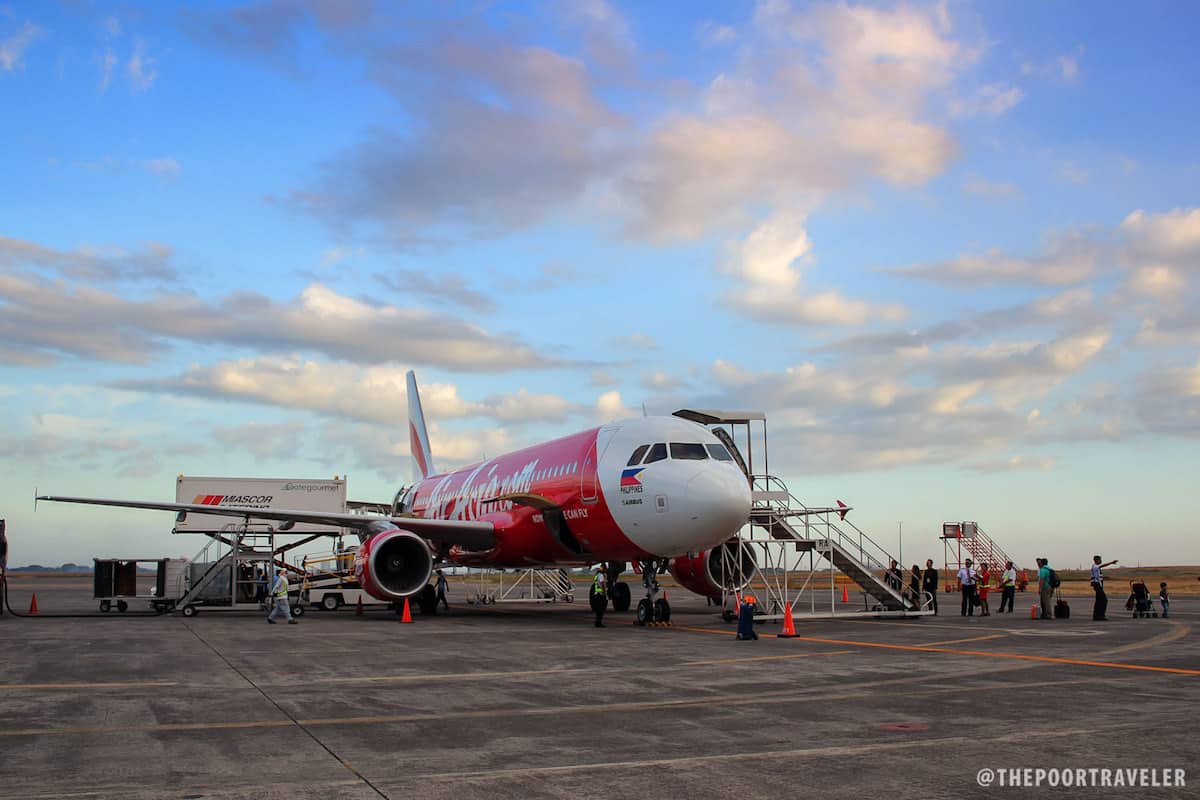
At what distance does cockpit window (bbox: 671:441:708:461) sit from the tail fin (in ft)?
79.6

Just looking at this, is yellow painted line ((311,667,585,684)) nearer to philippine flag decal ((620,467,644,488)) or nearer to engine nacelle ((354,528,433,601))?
philippine flag decal ((620,467,644,488))

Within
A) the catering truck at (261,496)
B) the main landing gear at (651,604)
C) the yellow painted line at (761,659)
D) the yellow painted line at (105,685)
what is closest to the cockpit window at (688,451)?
the main landing gear at (651,604)

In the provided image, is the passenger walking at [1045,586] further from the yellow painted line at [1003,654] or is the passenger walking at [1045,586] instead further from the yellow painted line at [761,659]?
the yellow painted line at [761,659]

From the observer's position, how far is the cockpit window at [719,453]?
21.0m

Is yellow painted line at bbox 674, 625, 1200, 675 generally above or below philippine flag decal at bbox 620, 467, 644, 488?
below

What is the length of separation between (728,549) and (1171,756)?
17445 mm

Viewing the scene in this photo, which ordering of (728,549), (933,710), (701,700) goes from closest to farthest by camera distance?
(933,710)
(701,700)
(728,549)

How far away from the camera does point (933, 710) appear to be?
9688 millimetres

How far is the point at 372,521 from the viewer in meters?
27.5

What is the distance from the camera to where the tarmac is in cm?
683

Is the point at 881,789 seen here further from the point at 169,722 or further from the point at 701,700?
the point at 169,722

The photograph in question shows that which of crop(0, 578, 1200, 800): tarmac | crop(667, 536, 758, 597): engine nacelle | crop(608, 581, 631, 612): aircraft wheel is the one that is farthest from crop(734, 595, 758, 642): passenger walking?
crop(608, 581, 631, 612): aircraft wheel

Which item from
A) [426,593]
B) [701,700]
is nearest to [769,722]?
[701,700]

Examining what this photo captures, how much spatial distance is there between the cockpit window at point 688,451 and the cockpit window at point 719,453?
0.54 ft
